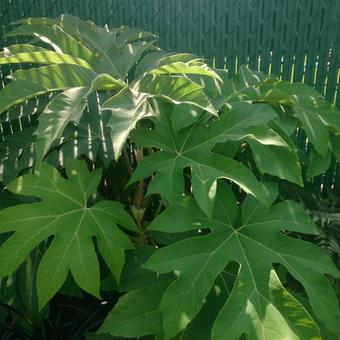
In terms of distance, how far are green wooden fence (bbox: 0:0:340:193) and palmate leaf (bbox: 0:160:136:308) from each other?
1.14 meters

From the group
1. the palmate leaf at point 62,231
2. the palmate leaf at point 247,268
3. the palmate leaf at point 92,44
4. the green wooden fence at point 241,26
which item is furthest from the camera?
the green wooden fence at point 241,26

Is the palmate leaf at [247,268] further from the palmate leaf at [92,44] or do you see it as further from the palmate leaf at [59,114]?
the palmate leaf at [92,44]

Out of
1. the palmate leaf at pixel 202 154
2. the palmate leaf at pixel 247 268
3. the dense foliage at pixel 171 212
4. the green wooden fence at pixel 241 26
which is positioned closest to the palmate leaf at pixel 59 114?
the dense foliage at pixel 171 212

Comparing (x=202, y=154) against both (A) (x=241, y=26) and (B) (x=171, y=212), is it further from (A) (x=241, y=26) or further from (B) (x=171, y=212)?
(A) (x=241, y=26)

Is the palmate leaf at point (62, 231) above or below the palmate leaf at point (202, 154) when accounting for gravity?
below

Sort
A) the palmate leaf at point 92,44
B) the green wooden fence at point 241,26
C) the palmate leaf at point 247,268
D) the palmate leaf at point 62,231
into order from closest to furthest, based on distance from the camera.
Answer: the palmate leaf at point 247,268
the palmate leaf at point 62,231
the palmate leaf at point 92,44
the green wooden fence at point 241,26

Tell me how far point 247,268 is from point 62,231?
1.68ft

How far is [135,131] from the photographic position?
4.32ft

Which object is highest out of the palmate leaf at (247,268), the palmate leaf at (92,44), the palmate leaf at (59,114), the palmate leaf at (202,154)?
the palmate leaf at (92,44)

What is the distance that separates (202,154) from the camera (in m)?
1.24

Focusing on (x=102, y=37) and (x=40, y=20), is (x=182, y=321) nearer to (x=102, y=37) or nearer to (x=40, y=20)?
(x=102, y=37)

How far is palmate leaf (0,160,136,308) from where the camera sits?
1.18 m

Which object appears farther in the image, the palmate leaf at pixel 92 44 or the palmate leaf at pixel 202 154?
the palmate leaf at pixel 92 44

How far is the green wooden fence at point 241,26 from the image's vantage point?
6.96 feet
